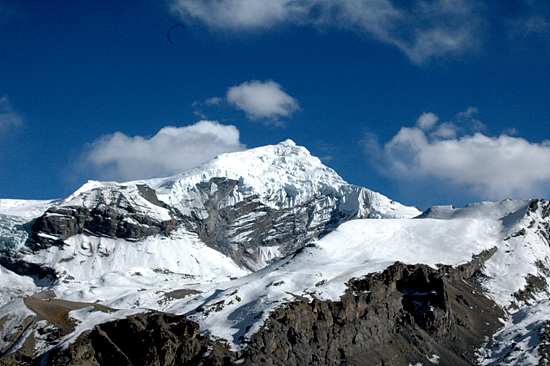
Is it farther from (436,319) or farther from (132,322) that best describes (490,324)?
(132,322)

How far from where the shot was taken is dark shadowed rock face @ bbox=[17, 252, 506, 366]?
4259 inches

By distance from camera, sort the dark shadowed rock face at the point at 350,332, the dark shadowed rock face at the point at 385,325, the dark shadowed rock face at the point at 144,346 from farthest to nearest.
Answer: the dark shadowed rock face at the point at 385,325
the dark shadowed rock face at the point at 350,332
the dark shadowed rock face at the point at 144,346

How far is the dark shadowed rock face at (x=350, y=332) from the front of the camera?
108m

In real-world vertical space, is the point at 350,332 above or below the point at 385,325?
above

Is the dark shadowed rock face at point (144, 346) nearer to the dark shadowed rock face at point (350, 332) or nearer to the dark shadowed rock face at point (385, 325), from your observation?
the dark shadowed rock face at point (350, 332)

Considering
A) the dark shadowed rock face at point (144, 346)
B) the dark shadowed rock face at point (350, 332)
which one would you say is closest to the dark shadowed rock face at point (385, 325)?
the dark shadowed rock face at point (350, 332)

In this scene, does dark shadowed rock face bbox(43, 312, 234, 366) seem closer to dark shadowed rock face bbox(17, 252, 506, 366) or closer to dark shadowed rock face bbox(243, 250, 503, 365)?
dark shadowed rock face bbox(17, 252, 506, 366)

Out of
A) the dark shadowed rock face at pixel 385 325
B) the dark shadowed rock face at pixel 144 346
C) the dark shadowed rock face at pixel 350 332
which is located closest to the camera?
the dark shadowed rock face at pixel 144 346

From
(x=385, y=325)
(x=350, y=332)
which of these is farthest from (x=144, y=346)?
(x=385, y=325)

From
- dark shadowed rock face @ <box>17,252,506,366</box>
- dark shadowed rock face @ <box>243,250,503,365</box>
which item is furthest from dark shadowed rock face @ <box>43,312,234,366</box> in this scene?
dark shadowed rock face @ <box>243,250,503,365</box>

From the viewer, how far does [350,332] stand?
133 m

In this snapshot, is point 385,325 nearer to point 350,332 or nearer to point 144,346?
point 350,332

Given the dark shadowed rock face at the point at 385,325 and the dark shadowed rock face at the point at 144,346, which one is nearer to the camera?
the dark shadowed rock face at the point at 144,346

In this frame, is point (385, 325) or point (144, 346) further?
point (385, 325)
